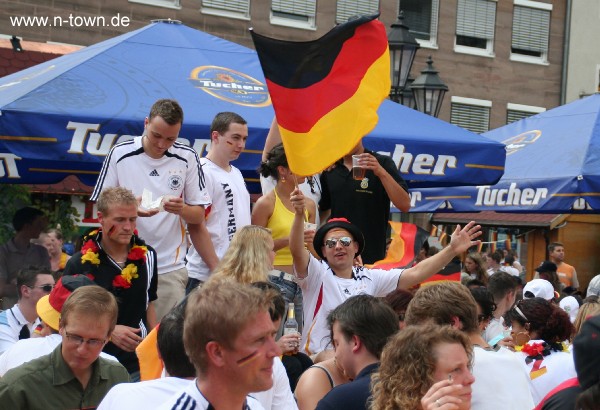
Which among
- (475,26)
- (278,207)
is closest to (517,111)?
(475,26)

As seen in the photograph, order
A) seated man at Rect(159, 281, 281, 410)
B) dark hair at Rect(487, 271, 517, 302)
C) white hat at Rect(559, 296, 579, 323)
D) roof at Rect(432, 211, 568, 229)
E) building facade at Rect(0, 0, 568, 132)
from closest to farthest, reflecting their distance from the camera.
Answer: seated man at Rect(159, 281, 281, 410), dark hair at Rect(487, 271, 517, 302), white hat at Rect(559, 296, 579, 323), building facade at Rect(0, 0, 568, 132), roof at Rect(432, 211, 568, 229)

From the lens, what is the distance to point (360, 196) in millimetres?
8555

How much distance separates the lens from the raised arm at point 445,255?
769 cm

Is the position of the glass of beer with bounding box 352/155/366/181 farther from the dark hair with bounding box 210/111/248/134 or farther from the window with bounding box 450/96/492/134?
the window with bounding box 450/96/492/134

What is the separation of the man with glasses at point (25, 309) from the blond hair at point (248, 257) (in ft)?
6.54

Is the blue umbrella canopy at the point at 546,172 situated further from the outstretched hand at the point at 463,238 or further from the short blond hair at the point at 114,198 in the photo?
the short blond hair at the point at 114,198

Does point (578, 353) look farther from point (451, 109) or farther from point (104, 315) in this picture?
point (451, 109)

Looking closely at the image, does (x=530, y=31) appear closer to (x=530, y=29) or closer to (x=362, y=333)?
(x=530, y=29)

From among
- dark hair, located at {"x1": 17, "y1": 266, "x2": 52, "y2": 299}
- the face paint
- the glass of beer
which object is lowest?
dark hair, located at {"x1": 17, "y1": 266, "x2": 52, "y2": 299}

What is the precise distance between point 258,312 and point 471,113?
28300 millimetres

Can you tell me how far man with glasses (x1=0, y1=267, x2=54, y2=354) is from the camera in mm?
8188

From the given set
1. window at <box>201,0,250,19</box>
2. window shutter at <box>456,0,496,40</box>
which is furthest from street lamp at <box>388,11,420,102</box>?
window shutter at <box>456,0,496,40</box>

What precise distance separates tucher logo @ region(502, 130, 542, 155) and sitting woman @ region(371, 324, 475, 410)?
9.67m

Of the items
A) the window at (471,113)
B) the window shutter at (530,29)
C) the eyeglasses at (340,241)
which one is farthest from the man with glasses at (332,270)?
the window shutter at (530,29)
